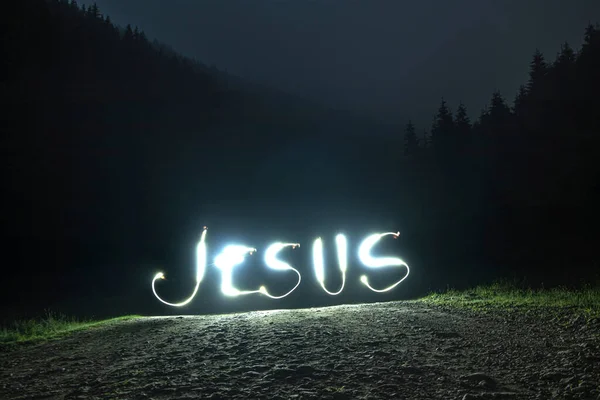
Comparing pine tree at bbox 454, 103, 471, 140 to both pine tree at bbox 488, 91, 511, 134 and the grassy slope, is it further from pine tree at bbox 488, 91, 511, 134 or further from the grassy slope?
the grassy slope

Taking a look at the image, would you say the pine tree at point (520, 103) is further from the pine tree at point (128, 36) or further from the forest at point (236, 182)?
the pine tree at point (128, 36)

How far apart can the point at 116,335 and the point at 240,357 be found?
3899 millimetres

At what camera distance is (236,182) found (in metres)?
63.2

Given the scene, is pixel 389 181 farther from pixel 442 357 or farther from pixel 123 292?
pixel 442 357

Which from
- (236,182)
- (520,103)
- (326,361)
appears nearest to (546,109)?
(520,103)

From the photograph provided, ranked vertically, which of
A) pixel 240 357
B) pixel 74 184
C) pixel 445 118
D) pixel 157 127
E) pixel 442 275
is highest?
pixel 157 127

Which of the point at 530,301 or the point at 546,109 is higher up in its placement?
the point at 546,109

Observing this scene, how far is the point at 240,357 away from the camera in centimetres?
556

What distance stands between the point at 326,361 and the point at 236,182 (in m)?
59.4

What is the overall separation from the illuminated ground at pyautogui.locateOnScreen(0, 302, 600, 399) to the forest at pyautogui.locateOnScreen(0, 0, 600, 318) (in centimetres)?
1143

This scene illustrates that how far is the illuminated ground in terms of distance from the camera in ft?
14.0

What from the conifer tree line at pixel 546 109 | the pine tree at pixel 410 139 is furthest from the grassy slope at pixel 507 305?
the pine tree at pixel 410 139

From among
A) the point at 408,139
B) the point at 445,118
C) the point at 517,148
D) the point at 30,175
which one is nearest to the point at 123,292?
the point at 30,175

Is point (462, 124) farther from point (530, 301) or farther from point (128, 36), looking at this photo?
point (128, 36)
